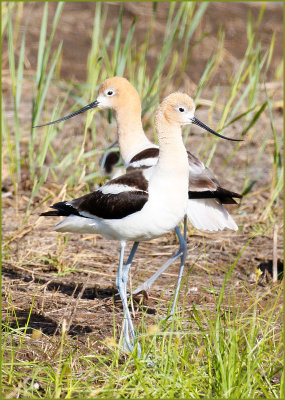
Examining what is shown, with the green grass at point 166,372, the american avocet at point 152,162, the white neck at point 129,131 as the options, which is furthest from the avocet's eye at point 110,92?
the green grass at point 166,372

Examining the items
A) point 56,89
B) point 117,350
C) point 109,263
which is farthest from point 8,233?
point 56,89

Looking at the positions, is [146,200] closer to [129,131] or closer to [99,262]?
[99,262]

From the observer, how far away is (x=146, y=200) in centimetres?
337

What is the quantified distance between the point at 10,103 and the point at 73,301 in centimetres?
371

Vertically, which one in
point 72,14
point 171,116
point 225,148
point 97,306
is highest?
point 72,14

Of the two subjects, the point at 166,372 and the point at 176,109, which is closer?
the point at 166,372

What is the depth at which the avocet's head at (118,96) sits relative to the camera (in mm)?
4625

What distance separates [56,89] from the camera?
765 cm

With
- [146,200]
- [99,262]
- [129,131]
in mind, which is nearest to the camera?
[146,200]

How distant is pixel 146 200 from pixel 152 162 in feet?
2.26

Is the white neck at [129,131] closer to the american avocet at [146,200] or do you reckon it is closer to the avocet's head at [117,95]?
the avocet's head at [117,95]

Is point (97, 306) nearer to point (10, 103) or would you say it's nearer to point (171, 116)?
point (171, 116)

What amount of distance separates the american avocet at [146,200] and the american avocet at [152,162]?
0.50 feet

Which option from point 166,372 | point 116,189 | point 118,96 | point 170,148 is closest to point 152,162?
point 116,189
